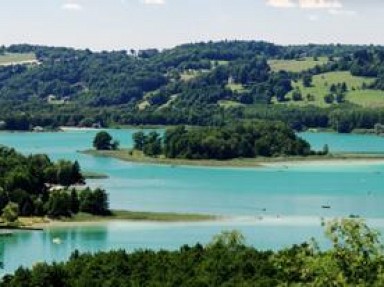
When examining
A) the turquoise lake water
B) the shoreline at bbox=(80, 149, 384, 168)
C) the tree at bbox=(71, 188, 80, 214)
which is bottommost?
the turquoise lake water

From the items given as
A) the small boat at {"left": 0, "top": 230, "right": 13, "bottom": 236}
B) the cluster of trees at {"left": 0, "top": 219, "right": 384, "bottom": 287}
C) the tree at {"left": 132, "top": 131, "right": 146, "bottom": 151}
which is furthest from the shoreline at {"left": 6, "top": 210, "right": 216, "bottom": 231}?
the tree at {"left": 132, "top": 131, "right": 146, "bottom": 151}

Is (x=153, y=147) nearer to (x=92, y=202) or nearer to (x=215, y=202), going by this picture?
(x=215, y=202)

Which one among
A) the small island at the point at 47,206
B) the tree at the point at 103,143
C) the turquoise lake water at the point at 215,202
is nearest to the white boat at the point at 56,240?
the turquoise lake water at the point at 215,202

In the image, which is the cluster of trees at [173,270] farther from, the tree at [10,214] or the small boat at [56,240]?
the tree at [10,214]

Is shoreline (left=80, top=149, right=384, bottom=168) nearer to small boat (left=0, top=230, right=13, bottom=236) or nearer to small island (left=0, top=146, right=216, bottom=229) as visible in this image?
small island (left=0, top=146, right=216, bottom=229)

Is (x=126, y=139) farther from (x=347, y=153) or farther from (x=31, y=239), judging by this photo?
(x=31, y=239)

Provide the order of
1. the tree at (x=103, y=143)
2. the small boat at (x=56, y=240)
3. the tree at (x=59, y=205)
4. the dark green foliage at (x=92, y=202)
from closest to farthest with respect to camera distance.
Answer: the small boat at (x=56, y=240) < the tree at (x=59, y=205) < the dark green foliage at (x=92, y=202) < the tree at (x=103, y=143)
